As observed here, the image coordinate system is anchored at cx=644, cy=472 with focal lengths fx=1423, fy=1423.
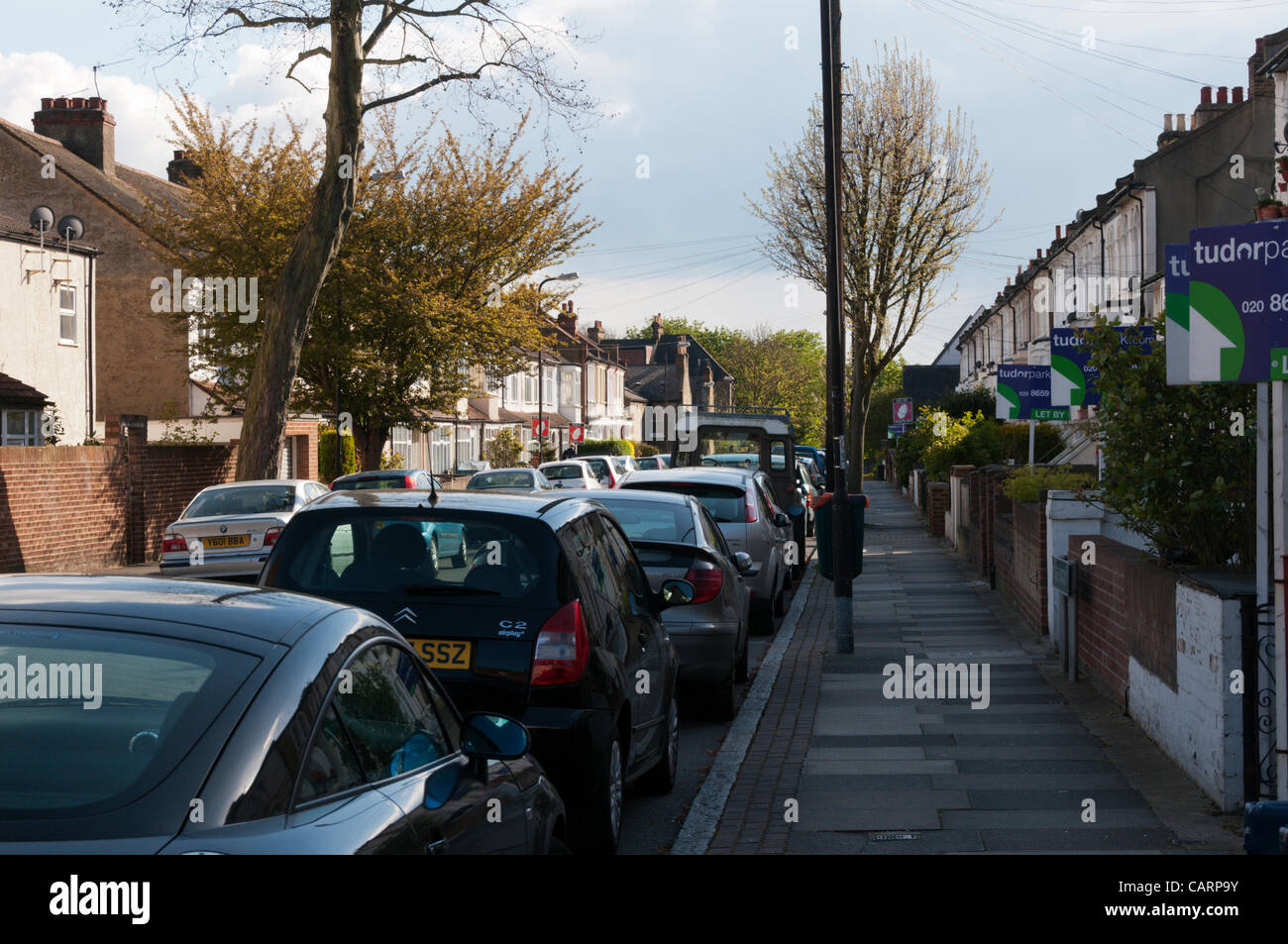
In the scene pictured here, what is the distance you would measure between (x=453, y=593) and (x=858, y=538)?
9.16 meters

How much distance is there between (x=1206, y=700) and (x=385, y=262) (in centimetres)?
3067

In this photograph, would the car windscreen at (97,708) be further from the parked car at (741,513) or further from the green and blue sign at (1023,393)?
the green and blue sign at (1023,393)

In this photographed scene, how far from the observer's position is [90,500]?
26.2 m

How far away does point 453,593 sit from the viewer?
244 inches

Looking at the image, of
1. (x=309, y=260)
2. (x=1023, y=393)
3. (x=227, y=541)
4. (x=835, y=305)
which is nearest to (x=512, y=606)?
(x=835, y=305)

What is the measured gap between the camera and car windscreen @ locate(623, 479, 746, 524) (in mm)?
15141

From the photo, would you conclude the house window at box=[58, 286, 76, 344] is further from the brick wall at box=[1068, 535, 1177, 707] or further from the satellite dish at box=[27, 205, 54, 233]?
the brick wall at box=[1068, 535, 1177, 707]

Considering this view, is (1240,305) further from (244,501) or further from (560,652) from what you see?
(244,501)

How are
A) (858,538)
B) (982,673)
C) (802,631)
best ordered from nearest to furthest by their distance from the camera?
(982,673), (858,538), (802,631)

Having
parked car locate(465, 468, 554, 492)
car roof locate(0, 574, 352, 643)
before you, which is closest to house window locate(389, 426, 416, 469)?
parked car locate(465, 468, 554, 492)

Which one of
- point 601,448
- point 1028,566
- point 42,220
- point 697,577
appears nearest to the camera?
point 697,577

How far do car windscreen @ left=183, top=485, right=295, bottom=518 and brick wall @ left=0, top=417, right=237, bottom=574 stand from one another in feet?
19.7
